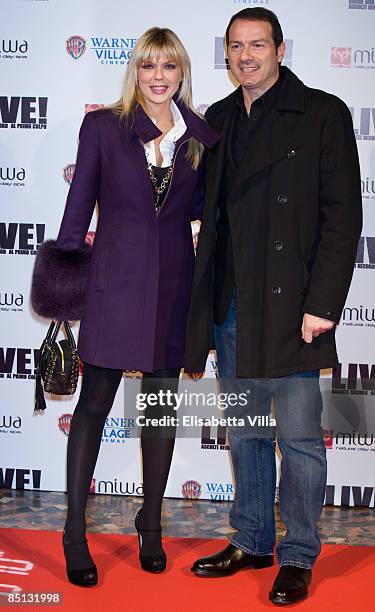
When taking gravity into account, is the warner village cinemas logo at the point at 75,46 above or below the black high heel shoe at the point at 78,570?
above

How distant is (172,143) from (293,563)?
150 centimetres

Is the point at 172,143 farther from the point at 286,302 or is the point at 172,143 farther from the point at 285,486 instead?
the point at 285,486

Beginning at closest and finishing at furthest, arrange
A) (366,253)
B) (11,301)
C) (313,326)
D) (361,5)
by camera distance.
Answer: (313,326), (361,5), (366,253), (11,301)

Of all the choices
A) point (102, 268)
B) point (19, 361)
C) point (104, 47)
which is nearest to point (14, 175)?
point (104, 47)

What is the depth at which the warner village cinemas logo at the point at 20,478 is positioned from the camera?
398 centimetres

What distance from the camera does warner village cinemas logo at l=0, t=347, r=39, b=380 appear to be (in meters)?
3.89

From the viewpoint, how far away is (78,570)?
281cm

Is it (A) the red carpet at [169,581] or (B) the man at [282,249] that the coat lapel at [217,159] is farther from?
(A) the red carpet at [169,581]

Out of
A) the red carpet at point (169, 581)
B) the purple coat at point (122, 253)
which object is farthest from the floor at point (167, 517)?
the purple coat at point (122, 253)

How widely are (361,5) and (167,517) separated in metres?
2.41

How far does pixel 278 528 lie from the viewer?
11.6 feet

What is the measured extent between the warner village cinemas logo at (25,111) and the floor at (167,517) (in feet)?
→ 5.62

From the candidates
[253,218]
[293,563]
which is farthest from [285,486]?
[253,218]

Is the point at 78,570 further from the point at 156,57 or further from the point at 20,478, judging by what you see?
the point at 156,57
